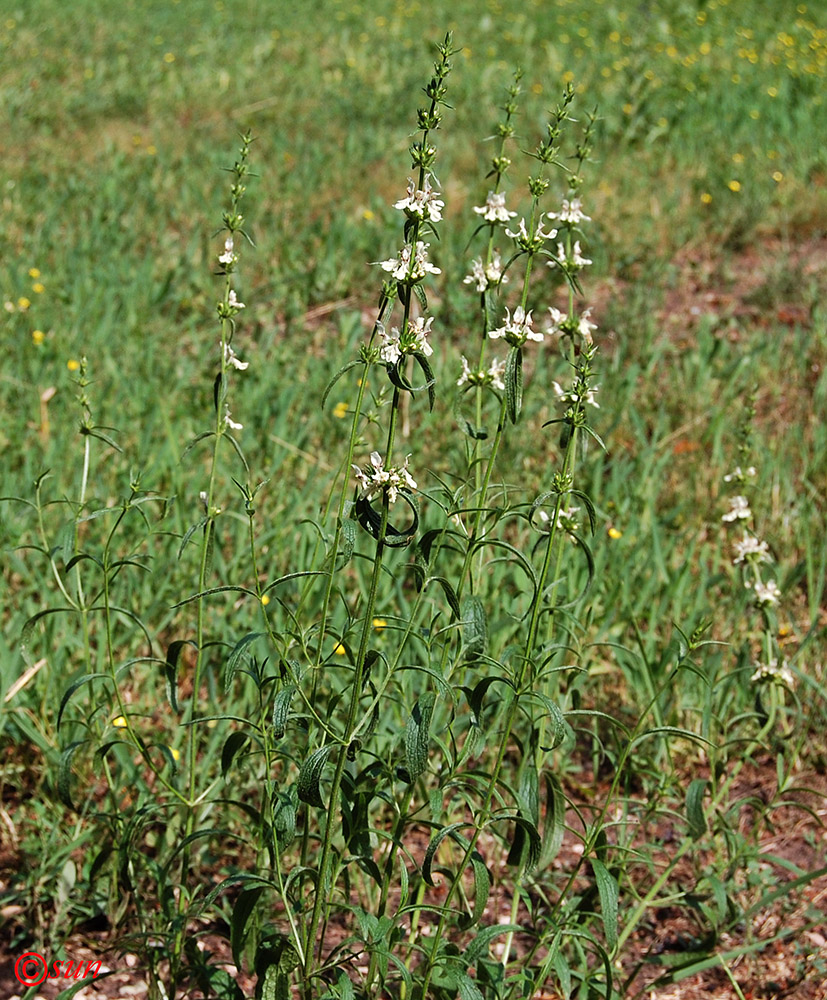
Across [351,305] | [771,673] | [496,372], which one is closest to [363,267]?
[351,305]

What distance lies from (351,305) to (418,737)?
10.9ft

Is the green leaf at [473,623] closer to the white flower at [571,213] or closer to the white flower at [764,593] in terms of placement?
the white flower at [571,213]

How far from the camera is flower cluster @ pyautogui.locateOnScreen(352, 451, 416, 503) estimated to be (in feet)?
4.61

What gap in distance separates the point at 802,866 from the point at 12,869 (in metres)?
1.56

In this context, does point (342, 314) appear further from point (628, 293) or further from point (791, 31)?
point (791, 31)

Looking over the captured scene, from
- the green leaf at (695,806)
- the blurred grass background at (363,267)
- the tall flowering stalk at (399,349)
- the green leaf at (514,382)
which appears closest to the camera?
the tall flowering stalk at (399,349)

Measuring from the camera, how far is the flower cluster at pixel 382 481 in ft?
4.61

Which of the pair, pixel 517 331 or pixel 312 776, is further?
pixel 517 331

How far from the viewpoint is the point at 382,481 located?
1407mm

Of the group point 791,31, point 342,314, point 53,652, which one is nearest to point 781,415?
point 342,314

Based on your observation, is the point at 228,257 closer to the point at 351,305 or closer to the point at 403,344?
the point at 403,344

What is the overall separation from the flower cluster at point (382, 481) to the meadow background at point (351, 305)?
494 mm

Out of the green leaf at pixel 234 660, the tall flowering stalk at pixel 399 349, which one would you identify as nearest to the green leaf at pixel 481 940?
the tall flowering stalk at pixel 399 349

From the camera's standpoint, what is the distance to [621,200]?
5309 mm
